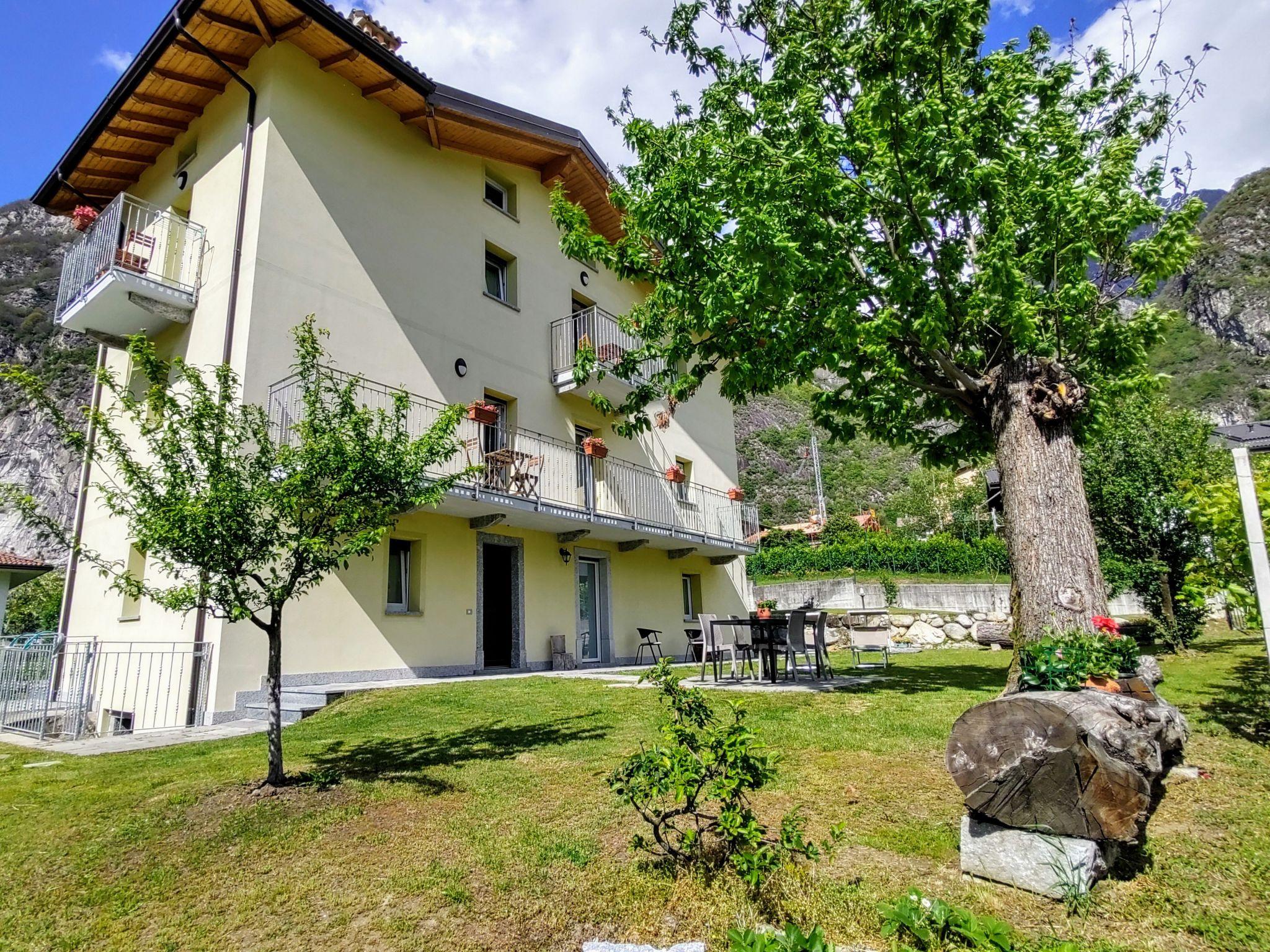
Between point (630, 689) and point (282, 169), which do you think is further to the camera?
point (282, 169)

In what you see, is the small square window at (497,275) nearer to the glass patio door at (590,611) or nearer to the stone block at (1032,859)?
the glass patio door at (590,611)

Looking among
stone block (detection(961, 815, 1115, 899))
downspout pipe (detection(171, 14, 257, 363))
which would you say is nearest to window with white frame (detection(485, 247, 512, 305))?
downspout pipe (detection(171, 14, 257, 363))

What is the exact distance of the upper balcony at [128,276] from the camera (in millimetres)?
10677

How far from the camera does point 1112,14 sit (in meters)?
7.82

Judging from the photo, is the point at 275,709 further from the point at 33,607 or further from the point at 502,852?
the point at 33,607

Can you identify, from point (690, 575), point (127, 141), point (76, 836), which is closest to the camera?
point (76, 836)

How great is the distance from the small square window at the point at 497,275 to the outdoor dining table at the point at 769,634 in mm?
8922

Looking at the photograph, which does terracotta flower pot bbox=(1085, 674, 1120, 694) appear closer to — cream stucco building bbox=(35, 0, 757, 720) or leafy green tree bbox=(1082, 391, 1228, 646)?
cream stucco building bbox=(35, 0, 757, 720)

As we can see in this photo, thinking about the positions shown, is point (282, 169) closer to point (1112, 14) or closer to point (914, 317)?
point (914, 317)

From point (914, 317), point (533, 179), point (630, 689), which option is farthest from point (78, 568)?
point (914, 317)

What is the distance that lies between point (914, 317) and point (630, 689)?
5.81 meters

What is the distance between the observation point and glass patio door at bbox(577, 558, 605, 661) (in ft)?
48.3

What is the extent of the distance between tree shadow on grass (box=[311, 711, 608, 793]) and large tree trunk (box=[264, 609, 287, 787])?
0.50 meters

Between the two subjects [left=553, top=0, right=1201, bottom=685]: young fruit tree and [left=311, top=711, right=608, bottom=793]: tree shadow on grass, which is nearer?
[left=311, top=711, right=608, bottom=793]: tree shadow on grass
